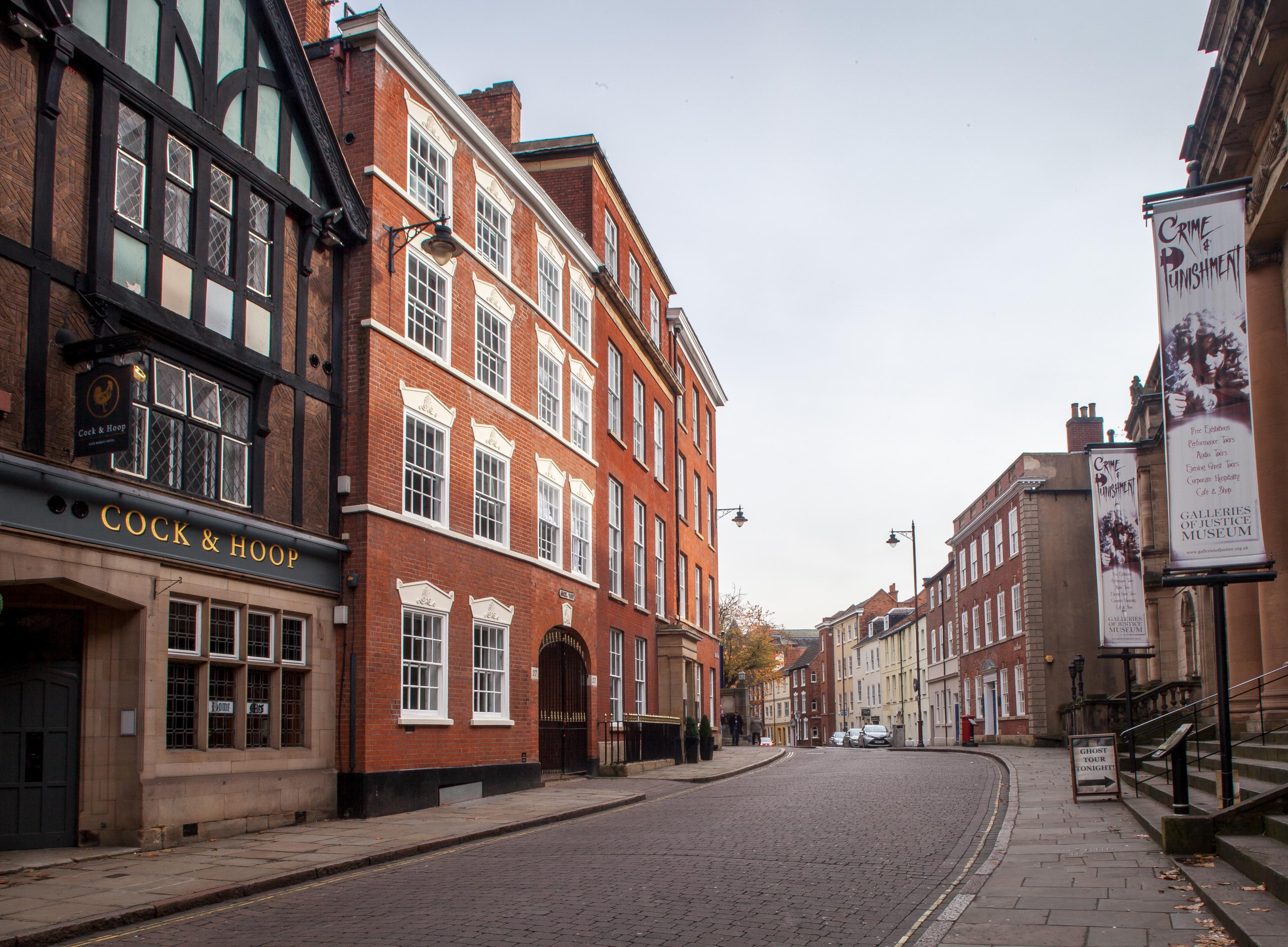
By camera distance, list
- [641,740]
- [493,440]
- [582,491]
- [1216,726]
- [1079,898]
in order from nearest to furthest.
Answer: [1079,898]
[1216,726]
[493,440]
[582,491]
[641,740]

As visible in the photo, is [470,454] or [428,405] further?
[470,454]

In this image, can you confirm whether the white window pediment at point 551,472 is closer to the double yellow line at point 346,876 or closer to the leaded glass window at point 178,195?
the double yellow line at point 346,876

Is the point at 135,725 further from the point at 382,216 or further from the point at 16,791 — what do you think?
the point at 382,216

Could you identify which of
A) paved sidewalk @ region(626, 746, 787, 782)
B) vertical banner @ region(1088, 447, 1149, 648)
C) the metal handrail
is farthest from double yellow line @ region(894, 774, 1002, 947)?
paved sidewalk @ region(626, 746, 787, 782)

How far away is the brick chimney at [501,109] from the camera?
28.3 metres

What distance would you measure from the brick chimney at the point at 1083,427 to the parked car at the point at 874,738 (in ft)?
74.0

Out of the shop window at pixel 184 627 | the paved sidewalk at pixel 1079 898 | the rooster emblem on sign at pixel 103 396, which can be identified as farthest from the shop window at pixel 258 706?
the paved sidewalk at pixel 1079 898

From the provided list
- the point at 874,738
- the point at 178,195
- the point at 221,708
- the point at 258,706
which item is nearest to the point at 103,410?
the point at 178,195

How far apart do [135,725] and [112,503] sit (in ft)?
8.15

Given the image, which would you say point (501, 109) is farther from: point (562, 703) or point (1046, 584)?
point (1046, 584)

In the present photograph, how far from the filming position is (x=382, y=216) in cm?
1798

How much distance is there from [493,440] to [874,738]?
46304 mm

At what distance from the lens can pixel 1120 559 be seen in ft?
64.8

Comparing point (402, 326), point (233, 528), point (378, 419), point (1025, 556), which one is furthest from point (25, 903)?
point (1025, 556)
